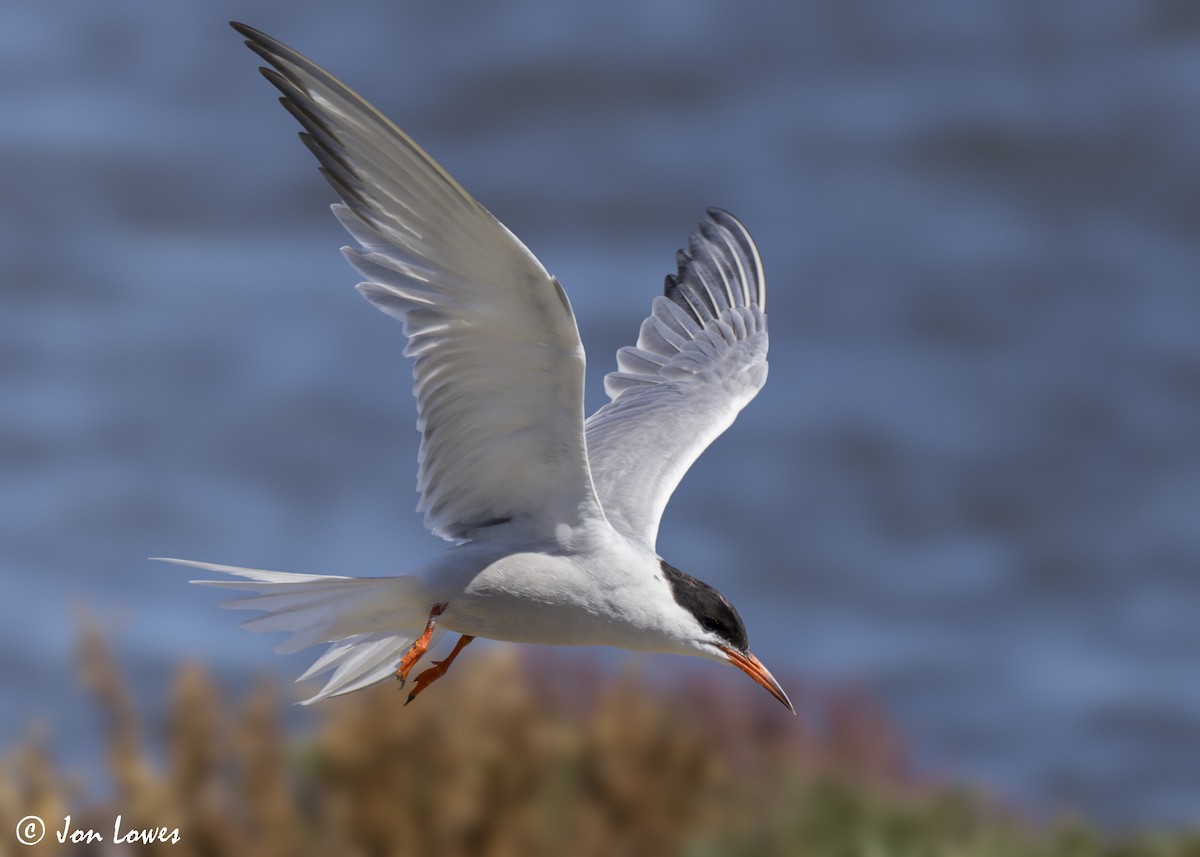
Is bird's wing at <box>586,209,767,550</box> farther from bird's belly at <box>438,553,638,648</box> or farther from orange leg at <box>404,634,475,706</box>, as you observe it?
orange leg at <box>404,634,475,706</box>

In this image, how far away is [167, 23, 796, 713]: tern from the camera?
3.22 metres

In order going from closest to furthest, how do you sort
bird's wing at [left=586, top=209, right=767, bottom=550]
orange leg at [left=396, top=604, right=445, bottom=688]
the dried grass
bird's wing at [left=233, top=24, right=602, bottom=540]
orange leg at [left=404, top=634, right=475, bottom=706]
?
bird's wing at [left=233, top=24, right=602, bottom=540] → orange leg at [left=396, top=604, right=445, bottom=688] → orange leg at [left=404, top=634, right=475, bottom=706] → bird's wing at [left=586, top=209, right=767, bottom=550] → the dried grass

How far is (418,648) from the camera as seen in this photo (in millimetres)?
3537

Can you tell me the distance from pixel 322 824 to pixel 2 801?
1.34m

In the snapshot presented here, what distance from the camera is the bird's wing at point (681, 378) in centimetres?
425

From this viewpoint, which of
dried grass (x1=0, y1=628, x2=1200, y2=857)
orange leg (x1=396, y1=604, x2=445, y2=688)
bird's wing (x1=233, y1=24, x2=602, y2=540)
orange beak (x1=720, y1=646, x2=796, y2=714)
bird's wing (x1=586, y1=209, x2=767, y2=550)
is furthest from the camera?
dried grass (x1=0, y1=628, x2=1200, y2=857)

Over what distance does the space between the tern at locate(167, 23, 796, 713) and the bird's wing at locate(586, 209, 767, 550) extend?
6.5 inches

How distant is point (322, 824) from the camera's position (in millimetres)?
6184

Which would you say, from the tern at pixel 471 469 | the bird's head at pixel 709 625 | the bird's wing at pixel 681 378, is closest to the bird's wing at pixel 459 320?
the tern at pixel 471 469

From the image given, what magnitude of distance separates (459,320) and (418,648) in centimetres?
71

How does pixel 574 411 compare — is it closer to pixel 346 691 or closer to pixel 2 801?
pixel 346 691

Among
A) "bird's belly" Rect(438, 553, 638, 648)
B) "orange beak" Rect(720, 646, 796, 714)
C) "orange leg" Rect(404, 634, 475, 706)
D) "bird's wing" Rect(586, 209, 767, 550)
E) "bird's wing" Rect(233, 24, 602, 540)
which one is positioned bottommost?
"orange leg" Rect(404, 634, 475, 706)

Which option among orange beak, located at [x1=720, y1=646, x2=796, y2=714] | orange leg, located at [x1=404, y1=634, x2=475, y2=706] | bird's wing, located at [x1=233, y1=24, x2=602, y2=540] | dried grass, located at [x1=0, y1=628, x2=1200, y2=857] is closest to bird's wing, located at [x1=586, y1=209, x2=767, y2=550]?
orange beak, located at [x1=720, y1=646, x2=796, y2=714]

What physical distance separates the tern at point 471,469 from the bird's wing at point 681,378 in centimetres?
17
